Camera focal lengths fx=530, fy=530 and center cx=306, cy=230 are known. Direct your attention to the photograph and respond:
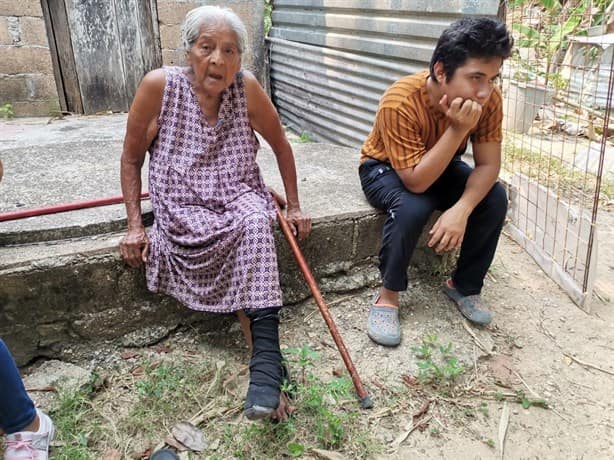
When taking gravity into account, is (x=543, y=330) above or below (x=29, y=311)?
below

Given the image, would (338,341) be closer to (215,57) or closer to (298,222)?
(298,222)

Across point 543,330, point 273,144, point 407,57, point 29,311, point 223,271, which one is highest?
point 407,57

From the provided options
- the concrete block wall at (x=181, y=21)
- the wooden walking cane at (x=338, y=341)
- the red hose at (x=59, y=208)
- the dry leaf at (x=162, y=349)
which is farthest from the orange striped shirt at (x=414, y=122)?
the concrete block wall at (x=181, y=21)

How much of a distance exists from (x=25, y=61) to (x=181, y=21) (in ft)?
4.97

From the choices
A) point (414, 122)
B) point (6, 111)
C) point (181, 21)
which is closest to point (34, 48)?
point (6, 111)

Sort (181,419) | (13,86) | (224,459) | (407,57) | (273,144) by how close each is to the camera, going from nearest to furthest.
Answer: (224,459)
(181,419)
(273,144)
(407,57)
(13,86)

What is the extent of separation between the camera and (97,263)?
7.20 ft

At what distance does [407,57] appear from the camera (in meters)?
3.75

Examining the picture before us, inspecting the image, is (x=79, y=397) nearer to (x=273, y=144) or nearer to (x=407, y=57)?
(x=273, y=144)

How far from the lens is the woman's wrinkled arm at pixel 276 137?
2254 millimetres

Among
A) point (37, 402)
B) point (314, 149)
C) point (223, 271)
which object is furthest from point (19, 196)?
point (314, 149)

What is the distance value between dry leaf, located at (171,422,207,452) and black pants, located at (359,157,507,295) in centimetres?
105

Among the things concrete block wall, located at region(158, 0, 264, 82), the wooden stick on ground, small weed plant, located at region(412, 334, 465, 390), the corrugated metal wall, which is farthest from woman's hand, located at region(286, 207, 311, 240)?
concrete block wall, located at region(158, 0, 264, 82)

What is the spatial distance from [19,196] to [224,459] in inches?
66.8
